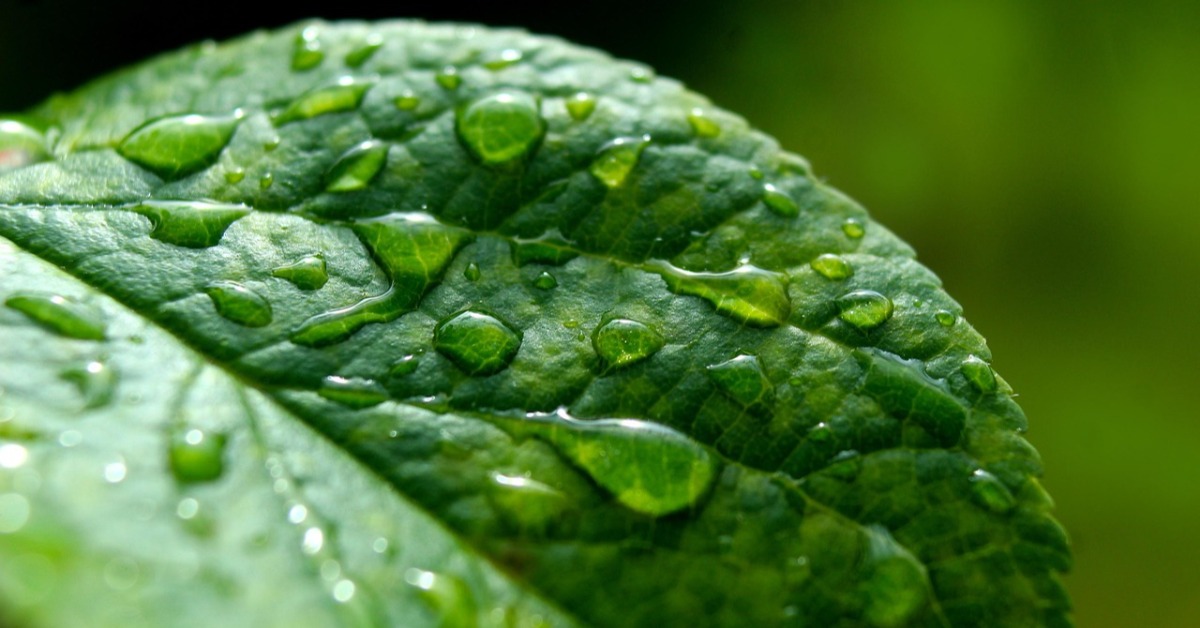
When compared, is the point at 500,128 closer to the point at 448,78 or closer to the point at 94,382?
the point at 448,78

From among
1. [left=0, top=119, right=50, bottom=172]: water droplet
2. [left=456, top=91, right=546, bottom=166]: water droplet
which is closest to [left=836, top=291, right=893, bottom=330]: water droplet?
[left=456, top=91, right=546, bottom=166]: water droplet

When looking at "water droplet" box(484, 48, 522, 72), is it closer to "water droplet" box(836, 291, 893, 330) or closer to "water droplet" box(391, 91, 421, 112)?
"water droplet" box(391, 91, 421, 112)

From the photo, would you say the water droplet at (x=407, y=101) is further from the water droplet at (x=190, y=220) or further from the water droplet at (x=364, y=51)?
the water droplet at (x=190, y=220)

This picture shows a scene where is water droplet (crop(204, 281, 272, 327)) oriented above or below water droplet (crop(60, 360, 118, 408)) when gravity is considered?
above

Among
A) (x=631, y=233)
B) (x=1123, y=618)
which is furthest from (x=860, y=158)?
(x=631, y=233)

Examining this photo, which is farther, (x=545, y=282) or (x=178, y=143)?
(x=178, y=143)

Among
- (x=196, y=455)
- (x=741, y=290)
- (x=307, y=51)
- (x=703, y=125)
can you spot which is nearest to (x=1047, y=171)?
(x=703, y=125)

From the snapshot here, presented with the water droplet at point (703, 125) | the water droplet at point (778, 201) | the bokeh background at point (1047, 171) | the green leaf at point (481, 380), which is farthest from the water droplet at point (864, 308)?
the bokeh background at point (1047, 171)

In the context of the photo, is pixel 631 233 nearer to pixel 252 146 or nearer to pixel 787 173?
pixel 787 173
